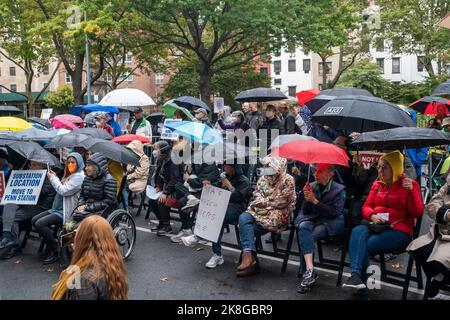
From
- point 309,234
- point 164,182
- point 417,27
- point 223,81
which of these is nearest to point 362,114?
point 309,234

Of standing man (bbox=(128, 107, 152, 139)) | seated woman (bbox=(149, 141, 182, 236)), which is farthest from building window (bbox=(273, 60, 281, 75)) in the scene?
seated woman (bbox=(149, 141, 182, 236))

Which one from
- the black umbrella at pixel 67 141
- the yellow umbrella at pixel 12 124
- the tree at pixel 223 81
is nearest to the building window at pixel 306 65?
the tree at pixel 223 81

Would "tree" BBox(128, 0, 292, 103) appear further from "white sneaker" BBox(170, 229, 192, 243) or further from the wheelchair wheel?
the wheelchair wheel

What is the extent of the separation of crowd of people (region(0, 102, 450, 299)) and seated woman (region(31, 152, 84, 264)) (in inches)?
0.5

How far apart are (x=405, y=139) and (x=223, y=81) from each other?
30.1 meters

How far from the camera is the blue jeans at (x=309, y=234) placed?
5.72 meters

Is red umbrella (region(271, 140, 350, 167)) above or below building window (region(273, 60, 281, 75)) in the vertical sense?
below

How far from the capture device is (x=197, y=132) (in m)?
6.85

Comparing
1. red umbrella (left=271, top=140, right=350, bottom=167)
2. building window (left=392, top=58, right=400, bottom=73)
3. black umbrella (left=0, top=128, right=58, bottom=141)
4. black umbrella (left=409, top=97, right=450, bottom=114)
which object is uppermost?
building window (left=392, top=58, right=400, bottom=73)

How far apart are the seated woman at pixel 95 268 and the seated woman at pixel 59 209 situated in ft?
11.5

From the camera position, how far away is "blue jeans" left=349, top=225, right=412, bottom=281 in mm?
5316

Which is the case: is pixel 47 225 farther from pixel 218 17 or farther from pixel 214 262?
pixel 218 17

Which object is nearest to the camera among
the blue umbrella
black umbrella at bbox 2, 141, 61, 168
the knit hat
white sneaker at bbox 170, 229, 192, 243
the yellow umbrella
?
the knit hat

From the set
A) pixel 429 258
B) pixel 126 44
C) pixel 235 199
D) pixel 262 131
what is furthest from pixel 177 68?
pixel 429 258
